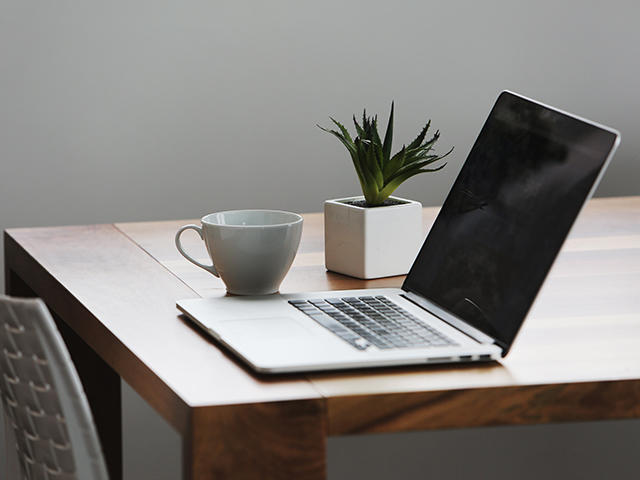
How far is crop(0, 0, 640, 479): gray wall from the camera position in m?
2.23

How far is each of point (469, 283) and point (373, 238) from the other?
0.73 ft

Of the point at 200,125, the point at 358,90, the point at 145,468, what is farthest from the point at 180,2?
the point at 145,468

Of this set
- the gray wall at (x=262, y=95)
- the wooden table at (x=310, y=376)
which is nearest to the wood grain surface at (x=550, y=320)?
the wooden table at (x=310, y=376)

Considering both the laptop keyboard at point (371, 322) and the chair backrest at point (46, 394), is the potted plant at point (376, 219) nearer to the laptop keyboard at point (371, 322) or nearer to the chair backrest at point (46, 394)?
the laptop keyboard at point (371, 322)

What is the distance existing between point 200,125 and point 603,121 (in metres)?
1.05

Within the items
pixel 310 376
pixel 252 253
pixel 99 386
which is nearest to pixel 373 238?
pixel 252 253

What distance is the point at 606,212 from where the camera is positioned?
1688 mm

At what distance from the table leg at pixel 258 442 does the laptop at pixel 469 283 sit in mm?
64

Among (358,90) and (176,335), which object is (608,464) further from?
(176,335)

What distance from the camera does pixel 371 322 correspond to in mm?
990

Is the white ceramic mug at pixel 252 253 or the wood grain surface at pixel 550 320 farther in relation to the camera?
the white ceramic mug at pixel 252 253

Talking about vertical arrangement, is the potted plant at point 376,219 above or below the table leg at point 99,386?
above

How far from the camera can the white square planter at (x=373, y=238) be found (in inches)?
48.6

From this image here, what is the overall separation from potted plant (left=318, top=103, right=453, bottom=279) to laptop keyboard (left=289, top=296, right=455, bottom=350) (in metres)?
0.14
